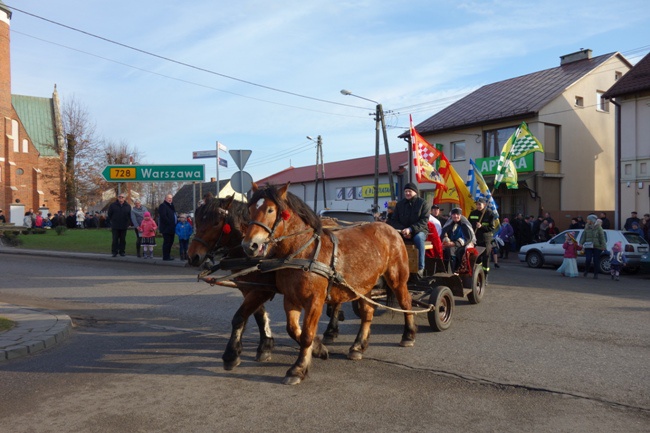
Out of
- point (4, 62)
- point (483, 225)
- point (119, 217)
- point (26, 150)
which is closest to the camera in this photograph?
point (483, 225)

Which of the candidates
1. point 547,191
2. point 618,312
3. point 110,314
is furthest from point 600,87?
point 110,314

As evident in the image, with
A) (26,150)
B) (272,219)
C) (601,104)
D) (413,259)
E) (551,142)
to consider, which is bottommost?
(413,259)

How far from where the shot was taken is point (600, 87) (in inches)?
1147

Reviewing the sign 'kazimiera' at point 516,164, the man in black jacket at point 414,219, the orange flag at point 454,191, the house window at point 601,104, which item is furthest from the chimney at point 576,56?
the man in black jacket at point 414,219

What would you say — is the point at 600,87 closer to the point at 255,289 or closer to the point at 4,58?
the point at 255,289

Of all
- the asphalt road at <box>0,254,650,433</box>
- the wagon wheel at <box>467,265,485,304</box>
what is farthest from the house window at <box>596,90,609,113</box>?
the wagon wheel at <box>467,265,485,304</box>

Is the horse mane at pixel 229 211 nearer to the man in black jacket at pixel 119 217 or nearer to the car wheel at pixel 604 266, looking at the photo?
the man in black jacket at pixel 119 217

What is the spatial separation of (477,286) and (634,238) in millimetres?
9637

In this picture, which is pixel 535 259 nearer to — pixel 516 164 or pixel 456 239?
pixel 516 164

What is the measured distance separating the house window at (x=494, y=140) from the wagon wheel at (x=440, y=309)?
21.9 metres

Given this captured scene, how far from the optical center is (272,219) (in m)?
5.19

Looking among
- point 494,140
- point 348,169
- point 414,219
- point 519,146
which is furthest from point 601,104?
point 414,219

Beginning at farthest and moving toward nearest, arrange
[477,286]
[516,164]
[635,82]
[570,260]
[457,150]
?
1. [457,150]
2. [516,164]
3. [635,82]
4. [570,260]
5. [477,286]

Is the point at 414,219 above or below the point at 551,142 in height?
below
